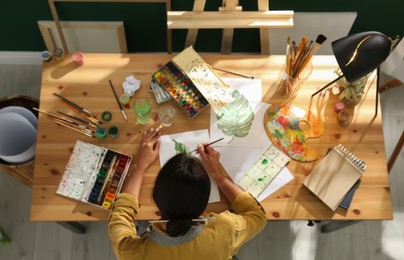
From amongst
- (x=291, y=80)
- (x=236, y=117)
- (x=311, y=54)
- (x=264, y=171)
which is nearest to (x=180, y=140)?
(x=236, y=117)

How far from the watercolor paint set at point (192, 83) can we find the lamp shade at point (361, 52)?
1.65 ft

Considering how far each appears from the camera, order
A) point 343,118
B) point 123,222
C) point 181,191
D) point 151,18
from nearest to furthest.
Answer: point 181,191 < point 123,222 < point 343,118 < point 151,18

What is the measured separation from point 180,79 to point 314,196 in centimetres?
74

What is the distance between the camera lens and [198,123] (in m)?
1.60

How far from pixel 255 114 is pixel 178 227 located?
2.15 ft

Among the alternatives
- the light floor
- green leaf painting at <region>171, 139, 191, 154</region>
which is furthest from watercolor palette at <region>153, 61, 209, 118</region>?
the light floor

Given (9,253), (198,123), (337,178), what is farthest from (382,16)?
(9,253)

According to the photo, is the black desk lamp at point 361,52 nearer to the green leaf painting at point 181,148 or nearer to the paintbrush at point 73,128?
the green leaf painting at point 181,148

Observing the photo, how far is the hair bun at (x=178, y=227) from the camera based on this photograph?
3.89ft

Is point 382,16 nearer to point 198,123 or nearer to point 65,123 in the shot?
point 198,123

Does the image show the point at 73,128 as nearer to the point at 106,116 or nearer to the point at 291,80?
the point at 106,116

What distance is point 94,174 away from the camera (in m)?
1.52

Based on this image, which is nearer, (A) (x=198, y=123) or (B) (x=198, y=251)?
(B) (x=198, y=251)

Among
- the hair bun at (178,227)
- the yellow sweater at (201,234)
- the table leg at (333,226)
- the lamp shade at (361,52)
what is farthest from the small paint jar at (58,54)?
the table leg at (333,226)
